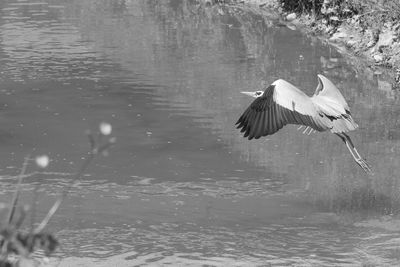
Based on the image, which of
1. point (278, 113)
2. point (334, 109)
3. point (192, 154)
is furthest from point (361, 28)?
point (278, 113)

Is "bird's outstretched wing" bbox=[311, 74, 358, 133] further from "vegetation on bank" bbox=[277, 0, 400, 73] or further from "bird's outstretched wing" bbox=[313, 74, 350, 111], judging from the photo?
"vegetation on bank" bbox=[277, 0, 400, 73]

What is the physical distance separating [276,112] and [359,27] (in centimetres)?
716

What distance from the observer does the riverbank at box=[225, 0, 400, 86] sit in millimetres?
12358

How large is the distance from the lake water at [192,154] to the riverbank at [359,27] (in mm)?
261

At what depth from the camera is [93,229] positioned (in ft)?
22.4

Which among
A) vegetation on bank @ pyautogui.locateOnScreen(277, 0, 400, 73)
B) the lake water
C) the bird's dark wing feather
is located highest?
vegetation on bank @ pyautogui.locateOnScreen(277, 0, 400, 73)

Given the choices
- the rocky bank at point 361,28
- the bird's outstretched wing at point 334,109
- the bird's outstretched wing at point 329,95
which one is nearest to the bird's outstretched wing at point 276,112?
the bird's outstretched wing at point 334,109

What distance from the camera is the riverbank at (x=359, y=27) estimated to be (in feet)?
40.5

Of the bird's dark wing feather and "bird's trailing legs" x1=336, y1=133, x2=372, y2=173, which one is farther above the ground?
the bird's dark wing feather

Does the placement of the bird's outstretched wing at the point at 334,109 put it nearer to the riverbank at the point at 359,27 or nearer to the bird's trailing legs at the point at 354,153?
the bird's trailing legs at the point at 354,153

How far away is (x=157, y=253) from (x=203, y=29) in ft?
31.8

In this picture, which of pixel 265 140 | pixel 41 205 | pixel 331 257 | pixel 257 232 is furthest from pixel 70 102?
pixel 331 257

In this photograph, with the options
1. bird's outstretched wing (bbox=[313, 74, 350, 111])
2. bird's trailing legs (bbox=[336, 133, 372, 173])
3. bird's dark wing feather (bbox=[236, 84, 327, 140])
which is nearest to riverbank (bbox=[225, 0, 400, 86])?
bird's trailing legs (bbox=[336, 133, 372, 173])

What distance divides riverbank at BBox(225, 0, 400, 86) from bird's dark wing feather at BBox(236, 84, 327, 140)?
452cm
